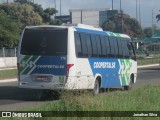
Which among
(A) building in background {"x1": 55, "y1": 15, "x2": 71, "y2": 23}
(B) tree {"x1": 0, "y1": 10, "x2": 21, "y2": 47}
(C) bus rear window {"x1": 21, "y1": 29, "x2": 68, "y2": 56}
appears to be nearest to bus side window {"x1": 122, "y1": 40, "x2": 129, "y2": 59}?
(C) bus rear window {"x1": 21, "y1": 29, "x2": 68, "y2": 56}

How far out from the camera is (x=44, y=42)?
1873 centimetres

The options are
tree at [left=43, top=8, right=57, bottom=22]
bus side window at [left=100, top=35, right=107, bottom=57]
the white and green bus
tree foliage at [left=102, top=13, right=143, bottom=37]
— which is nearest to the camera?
the white and green bus

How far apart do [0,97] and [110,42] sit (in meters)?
5.62

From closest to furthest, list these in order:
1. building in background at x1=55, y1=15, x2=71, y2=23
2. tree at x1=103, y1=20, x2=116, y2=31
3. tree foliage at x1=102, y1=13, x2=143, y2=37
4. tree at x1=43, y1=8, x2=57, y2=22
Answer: tree at x1=43, y1=8, x2=57, y2=22, tree at x1=103, y1=20, x2=116, y2=31, tree foliage at x1=102, y1=13, x2=143, y2=37, building in background at x1=55, y1=15, x2=71, y2=23

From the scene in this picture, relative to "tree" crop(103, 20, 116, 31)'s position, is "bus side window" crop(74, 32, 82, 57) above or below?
above

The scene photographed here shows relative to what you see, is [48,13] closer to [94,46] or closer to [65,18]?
[65,18]

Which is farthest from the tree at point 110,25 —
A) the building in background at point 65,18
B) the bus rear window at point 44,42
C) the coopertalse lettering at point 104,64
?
the bus rear window at point 44,42

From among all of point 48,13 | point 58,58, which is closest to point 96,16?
point 48,13

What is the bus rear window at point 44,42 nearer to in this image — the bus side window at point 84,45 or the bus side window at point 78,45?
the bus side window at point 78,45

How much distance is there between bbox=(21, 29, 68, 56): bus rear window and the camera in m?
18.5

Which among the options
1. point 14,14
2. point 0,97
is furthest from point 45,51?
point 14,14

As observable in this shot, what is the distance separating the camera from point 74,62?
60.4 feet

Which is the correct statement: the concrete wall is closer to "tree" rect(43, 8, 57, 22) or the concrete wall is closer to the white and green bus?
the white and green bus

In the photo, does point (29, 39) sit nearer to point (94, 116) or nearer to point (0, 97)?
point (0, 97)
